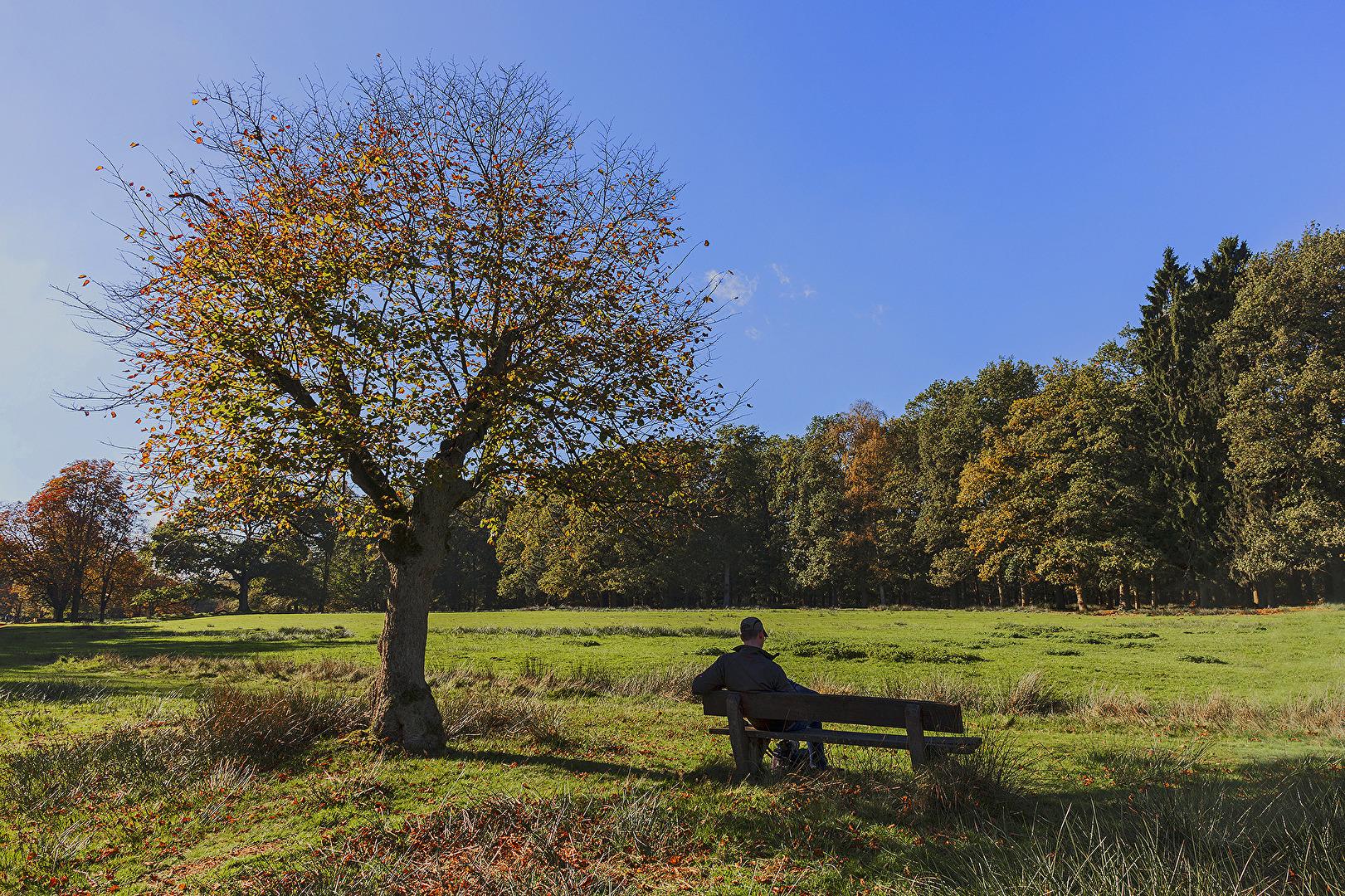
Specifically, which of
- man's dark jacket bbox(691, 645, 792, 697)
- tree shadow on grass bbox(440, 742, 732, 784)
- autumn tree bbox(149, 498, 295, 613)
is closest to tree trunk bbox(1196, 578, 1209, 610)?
man's dark jacket bbox(691, 645, 792, 697)

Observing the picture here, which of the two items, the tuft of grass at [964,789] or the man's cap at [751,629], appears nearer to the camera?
the tuft of grass at [964,789]

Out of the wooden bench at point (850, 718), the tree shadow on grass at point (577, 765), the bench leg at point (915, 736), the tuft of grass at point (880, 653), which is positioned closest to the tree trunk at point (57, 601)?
the tuft of grass at point (880, 653)

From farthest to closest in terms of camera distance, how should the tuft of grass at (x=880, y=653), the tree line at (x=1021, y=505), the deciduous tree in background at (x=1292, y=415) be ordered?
1. the tree line at (x=1021, y=505)
2. the deciduous tree in background at (x=1292, y=415)
3. the tuft of grass at (x=880, y=653)

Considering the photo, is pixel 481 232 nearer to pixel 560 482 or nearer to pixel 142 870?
pixel 560 482

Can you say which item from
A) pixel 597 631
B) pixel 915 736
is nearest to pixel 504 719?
pixel 915 736

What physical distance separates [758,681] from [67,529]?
2565 inches

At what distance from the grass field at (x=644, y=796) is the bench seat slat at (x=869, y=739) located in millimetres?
199

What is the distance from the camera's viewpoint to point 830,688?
42.1 ft

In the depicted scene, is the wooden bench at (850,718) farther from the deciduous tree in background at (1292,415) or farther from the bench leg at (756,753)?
the deciduous tree in background at (1292,415)

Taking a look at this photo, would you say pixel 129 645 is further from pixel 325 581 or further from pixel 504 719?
pixel 325 581

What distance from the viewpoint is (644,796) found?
6.31 m

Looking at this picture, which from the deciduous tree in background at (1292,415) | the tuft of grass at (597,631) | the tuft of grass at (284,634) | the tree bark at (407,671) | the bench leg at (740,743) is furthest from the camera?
the deciduous tree in background at (1292,415)

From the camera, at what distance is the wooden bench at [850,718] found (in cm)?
593

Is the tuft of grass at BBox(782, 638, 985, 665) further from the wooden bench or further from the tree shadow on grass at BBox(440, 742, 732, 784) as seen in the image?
the wooden bench
